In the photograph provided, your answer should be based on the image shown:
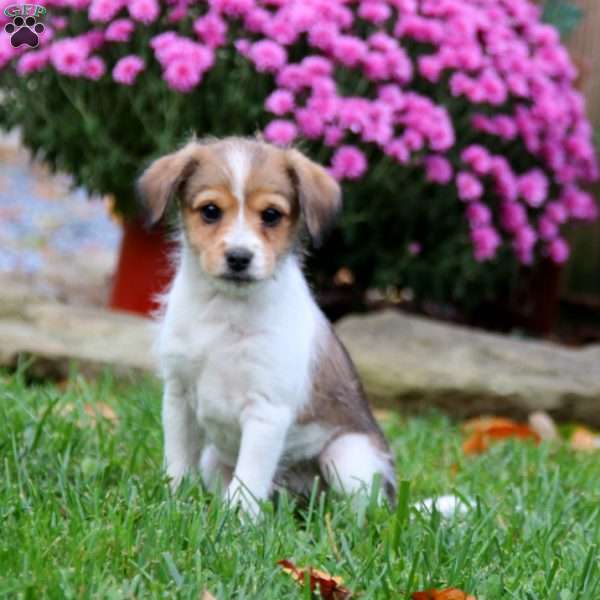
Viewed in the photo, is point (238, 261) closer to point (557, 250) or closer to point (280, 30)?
point (280, 30)

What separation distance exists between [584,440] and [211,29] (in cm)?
267

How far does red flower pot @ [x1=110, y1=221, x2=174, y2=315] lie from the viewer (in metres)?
6.40

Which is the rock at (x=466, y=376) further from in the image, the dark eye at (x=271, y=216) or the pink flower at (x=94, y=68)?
the dark eye at (x=271, y=216)

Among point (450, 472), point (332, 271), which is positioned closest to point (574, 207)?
point (332, 271)

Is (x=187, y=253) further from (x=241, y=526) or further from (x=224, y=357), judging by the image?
(x=241, y=526)

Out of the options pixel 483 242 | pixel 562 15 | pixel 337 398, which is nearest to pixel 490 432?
pixel 483 242

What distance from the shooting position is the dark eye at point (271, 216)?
3385 mm

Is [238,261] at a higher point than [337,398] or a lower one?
higher

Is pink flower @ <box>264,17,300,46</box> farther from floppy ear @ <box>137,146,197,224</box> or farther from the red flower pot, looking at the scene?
floppy ear @ <box>137,146,197,224</box>

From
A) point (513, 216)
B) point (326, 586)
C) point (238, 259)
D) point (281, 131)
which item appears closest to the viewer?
point (326, 586)

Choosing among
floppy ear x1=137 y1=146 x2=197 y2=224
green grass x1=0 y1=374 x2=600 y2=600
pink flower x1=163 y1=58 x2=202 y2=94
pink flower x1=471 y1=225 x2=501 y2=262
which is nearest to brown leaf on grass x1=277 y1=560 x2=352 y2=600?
green grass x1=0 y1=374 x2=600 y2=600

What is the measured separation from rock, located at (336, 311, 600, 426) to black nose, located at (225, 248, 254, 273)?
8.04 feet

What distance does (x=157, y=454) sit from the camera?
12.8 ft

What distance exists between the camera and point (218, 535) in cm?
286
